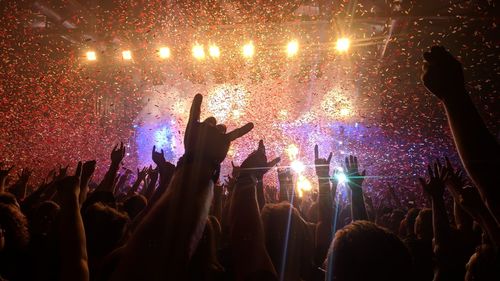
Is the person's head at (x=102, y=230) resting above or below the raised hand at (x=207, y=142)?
below

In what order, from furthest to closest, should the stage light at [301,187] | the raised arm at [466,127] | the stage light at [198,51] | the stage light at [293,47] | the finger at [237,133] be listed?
1. the stage light at [198,51]
2. the stage light at [293,47]
3. the stage light at [301,187]
4. the finger at [237,133]
5. the raised arm at [466,127]

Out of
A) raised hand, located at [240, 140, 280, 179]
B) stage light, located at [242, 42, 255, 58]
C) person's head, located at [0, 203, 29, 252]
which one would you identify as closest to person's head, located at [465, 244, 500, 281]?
raised hand, located at [240, 140, 280, 179]

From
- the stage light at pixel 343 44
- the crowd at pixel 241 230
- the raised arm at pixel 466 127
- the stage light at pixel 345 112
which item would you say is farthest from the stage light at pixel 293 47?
the stage light at pixel 345 112

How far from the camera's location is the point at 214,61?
11570 mm

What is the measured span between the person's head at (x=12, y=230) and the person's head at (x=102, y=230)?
40 cm

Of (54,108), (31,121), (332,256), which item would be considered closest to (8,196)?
(332,256)

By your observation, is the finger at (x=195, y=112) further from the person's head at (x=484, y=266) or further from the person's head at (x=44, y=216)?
the person's head at (x=44, y=216)

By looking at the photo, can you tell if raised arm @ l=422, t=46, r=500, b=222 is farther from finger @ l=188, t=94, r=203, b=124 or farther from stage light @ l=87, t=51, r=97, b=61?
stage light @ l=87, t=51, r=97, b=61

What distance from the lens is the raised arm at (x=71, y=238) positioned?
5.62 feet

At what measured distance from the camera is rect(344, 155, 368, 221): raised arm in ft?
10.2

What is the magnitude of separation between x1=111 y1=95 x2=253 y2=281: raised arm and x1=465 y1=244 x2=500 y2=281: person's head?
1.83 meters

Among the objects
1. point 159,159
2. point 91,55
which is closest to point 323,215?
point 159,159

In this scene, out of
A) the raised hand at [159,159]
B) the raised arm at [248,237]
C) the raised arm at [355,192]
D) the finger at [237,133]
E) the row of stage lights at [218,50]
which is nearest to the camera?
the finger at [237,133]

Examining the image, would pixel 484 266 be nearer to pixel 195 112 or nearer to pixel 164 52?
pixel 195 112
